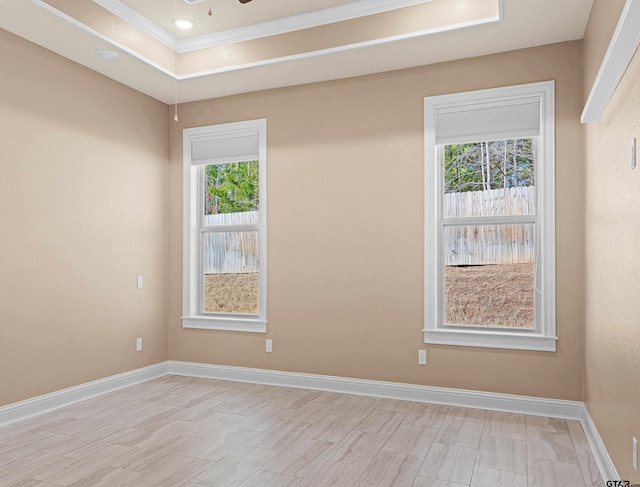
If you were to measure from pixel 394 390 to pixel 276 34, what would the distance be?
121 inches

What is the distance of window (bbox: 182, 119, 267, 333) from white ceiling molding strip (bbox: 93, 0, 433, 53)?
823 millimetres

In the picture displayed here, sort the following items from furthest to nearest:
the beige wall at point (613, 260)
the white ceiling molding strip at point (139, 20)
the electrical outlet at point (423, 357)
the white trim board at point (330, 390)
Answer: the electrical outlet at point (423, 357) < the white ceiling molding strip at point (139, 20) < the white trim board at point (330, 390) < the beige wall at point (613, 260)

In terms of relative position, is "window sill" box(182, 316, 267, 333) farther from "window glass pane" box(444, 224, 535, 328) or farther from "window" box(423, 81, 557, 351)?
Result: "window glass pane" box(444, 224, 535, 328)

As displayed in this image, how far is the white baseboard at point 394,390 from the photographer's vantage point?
369 cm

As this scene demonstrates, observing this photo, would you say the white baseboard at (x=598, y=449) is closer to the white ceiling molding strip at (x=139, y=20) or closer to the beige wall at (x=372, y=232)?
the beige wall at (x=372, y=232)

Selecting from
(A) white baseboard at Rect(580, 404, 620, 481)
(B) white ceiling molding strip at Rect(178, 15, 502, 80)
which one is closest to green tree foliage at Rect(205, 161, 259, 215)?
(B) white ceiling molding strip at Rect(178, 15, 502, 80)

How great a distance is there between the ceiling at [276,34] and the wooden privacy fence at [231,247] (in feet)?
4.21

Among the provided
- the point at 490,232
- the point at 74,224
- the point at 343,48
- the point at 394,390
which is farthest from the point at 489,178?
the point at 74,224

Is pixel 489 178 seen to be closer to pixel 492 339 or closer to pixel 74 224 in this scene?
pixel 492 339

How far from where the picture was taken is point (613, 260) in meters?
2.50

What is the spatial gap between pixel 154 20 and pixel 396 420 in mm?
3636

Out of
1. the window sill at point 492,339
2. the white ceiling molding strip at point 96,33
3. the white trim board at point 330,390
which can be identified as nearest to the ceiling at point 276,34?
the white ceiling molding strip at point 96,33

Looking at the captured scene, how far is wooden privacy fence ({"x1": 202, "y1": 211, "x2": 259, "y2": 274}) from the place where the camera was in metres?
4.94

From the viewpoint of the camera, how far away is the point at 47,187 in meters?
3.84
